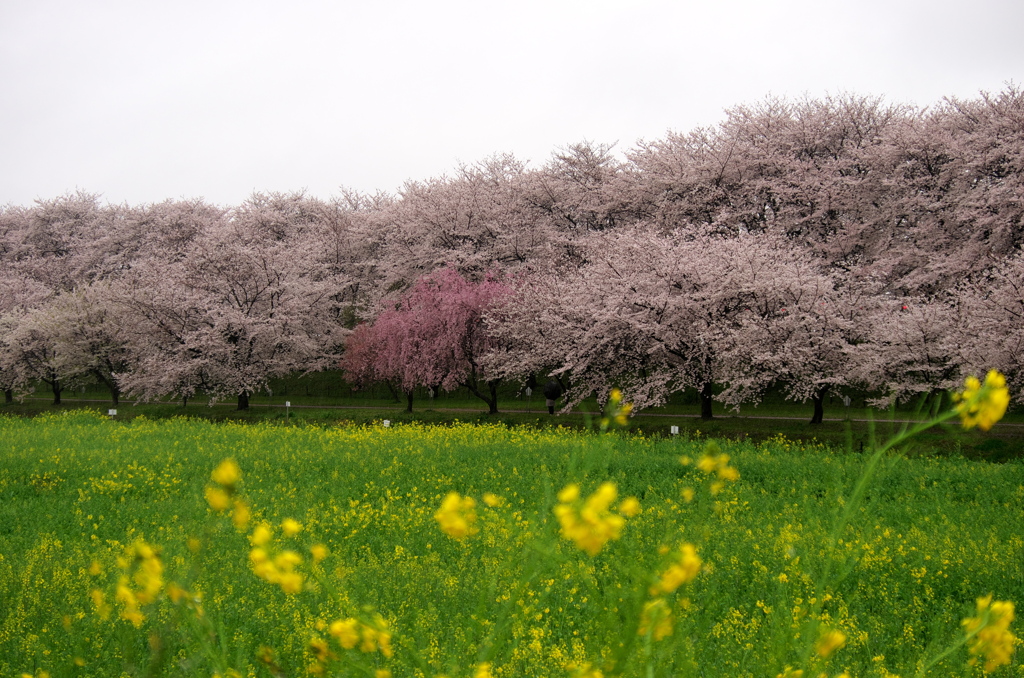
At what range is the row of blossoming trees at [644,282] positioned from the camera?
22.8 metres

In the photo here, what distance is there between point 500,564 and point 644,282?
18958 millimetres

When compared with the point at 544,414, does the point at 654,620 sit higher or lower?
higher

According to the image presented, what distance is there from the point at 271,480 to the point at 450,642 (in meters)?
9.04

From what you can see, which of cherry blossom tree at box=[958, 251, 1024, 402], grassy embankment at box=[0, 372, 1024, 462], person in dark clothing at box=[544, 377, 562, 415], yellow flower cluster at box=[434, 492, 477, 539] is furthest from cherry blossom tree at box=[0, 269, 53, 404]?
yellow flower cluster at box=[434, 492, 477, 539]

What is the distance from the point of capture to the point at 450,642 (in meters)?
→ 5.79

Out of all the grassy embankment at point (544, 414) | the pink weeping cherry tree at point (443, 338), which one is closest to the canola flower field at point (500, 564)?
the grassy embankment at point (544, 414)

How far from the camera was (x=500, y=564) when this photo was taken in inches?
281

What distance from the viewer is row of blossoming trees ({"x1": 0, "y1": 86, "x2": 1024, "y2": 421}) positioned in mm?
22797

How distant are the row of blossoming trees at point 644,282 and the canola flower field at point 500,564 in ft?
22.8

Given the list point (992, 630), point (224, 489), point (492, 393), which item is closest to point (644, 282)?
point (492, 393)

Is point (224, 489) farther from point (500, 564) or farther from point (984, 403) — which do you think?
point (500, 564)

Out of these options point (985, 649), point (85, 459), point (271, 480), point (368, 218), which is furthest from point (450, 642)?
point (368, 218)

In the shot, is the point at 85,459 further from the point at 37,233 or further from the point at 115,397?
the point at 37,233

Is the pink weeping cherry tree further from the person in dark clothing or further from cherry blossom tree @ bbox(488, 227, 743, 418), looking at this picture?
the person in dark clothing
